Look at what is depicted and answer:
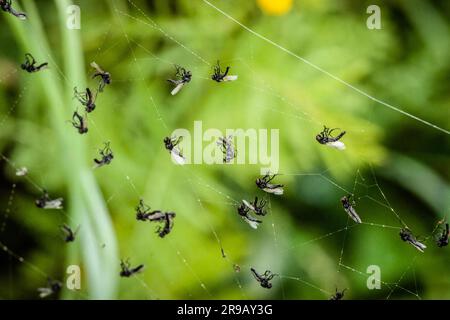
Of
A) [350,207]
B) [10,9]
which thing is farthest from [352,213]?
[10,9]

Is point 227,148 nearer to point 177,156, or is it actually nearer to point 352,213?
point 177,156

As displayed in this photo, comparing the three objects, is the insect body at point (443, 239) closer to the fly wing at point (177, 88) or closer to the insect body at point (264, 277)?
the insect body at point (264, 277)

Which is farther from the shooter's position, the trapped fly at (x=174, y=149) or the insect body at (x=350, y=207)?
the insect body at (x=350, y=207)

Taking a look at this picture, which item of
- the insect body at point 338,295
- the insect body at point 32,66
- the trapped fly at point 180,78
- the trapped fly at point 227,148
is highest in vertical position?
the trapped fly at point 180,78

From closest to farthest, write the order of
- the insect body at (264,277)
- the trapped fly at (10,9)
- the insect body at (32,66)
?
1. the trapped fly at (10,9)
2. the insect body at (32,66)
3. the insect body at (264,277)

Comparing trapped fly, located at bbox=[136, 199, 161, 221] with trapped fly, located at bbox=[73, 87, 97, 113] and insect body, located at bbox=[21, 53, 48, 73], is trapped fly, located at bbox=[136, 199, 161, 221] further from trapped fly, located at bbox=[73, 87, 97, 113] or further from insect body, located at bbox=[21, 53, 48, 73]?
insect body, located at bbox=[21, 53, 48, 73]

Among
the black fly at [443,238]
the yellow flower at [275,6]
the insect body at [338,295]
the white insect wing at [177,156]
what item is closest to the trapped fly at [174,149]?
the white insect wing at [177,156]

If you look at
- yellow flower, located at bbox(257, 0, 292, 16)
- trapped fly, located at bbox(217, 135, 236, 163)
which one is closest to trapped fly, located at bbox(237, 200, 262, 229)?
trapped fly, located at bbox(217, 135, 236, 163)
